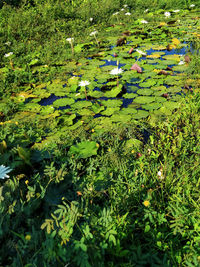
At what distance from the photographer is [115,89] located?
10.6 feet

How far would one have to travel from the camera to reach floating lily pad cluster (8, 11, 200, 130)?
2.89 meters

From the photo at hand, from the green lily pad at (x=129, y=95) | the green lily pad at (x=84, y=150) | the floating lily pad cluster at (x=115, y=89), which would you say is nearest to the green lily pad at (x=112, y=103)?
the floating lily pad cluster at (x=115, y=89)

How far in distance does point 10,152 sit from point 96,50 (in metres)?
3.65

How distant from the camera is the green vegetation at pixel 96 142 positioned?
3.91ft

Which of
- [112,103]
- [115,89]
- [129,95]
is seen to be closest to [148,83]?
[129,95]

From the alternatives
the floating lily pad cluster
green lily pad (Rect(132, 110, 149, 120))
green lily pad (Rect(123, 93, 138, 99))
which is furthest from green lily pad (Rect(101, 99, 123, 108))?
green lily pad (Rect(132, 110, 149, 120))

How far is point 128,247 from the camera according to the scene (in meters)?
1.28

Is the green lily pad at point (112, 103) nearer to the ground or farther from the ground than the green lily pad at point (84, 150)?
nearer to the ground

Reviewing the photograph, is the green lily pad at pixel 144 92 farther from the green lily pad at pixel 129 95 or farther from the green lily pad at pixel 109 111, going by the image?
the green lily pad at pixel 109 111

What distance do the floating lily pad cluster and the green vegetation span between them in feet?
0.06

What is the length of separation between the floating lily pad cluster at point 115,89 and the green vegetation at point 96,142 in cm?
2

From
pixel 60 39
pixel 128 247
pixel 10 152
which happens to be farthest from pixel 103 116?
pixel 60 39

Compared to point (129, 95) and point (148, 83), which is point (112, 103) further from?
point (148, 83)

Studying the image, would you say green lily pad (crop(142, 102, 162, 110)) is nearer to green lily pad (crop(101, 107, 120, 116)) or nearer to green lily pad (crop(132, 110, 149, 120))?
green lily pad (crop(132, 110, 149, 120))
